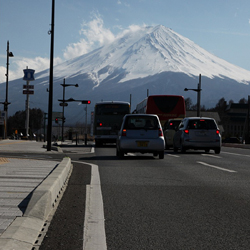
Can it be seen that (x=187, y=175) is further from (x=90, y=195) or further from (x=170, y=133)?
(x=170, y=133)

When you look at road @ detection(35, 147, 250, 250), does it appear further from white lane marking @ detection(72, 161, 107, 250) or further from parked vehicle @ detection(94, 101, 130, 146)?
parked vehicle @ detection(94, 101, 130, 146)

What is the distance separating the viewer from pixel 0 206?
594 centimetres

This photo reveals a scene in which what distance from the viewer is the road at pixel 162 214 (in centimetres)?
462

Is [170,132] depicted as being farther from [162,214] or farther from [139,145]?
[162,214]

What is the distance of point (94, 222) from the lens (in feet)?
18.1

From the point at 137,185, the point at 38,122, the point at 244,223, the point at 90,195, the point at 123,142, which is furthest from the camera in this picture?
the point at 38,122

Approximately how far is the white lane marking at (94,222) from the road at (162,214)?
0.06m

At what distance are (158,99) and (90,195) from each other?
26.6 metres

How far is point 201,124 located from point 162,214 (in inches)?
655

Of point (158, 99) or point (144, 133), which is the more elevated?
point (158, 99)

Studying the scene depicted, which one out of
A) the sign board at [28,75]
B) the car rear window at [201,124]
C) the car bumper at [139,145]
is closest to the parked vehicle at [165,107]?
the car rear window at [201,124]

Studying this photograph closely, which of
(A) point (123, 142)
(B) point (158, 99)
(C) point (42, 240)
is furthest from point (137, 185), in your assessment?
(B) point (158, 99)

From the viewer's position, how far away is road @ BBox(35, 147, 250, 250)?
462 centimetres

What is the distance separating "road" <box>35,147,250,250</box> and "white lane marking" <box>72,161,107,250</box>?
0.06 metres
